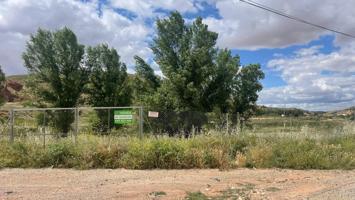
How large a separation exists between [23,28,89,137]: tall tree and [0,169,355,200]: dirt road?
1493 inches

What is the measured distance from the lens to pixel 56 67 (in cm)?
5281

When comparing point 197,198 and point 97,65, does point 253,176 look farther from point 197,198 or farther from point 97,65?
point 97,65

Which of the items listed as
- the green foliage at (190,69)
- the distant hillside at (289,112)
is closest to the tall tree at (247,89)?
the green foliage at (190,69)

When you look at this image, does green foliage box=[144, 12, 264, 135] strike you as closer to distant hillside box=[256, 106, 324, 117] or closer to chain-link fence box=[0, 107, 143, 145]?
distant hillside box=[256, 106, 324, 117]

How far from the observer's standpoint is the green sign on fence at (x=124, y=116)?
17.2 meters

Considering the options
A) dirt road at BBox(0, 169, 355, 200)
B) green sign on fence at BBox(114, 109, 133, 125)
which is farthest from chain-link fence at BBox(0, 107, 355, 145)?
dirt road at BBox(0, 169, 355, 200)

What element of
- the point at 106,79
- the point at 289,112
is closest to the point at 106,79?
the point at 106,79

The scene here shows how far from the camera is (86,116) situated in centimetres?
2133

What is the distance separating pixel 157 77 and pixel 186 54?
450 cm

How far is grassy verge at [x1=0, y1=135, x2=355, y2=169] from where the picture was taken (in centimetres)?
1464

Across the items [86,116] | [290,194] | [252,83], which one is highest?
[252,83]

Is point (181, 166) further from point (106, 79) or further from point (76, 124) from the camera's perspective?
point (106, 79)

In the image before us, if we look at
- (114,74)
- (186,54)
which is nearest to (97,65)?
(114,74)

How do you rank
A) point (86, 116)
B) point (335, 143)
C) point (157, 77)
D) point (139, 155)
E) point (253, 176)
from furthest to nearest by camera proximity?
1. point (157, 77)
2. point (86, 116)
3. point (335, 143)
4. point (139, 155)
5. point (253, 176)
